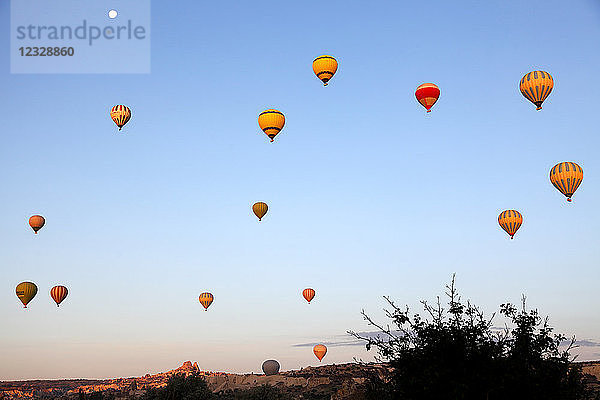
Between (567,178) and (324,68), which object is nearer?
(567,178)

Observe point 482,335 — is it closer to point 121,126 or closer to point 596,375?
point 121,126

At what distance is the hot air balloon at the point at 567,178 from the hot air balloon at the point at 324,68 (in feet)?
71.6

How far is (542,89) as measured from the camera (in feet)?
179

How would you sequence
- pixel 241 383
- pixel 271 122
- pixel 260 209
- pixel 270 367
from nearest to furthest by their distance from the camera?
pixel 271 122 → pixel 260 209 → pixel 241 383 → pixel 270 367

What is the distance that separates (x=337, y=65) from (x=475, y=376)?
4991 centimetres

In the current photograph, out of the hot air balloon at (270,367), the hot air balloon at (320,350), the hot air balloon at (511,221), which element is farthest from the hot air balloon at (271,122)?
the hot air balloon at (270,367)

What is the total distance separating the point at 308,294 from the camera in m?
83.5

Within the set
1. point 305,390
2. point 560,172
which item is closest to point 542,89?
point 560,172

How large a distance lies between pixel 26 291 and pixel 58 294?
444 centimetres

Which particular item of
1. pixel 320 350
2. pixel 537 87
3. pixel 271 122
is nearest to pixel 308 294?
pixel 320 350

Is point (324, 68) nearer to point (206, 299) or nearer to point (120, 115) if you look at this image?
point (120, 115)

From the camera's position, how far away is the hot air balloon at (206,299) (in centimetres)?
8638

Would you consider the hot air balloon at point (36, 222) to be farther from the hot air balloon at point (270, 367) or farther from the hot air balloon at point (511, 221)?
the hot air balloon at point (511, 221)

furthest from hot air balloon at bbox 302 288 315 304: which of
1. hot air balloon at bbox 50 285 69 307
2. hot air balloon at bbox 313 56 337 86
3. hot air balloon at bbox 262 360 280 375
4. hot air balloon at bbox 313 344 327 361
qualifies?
hot air balloon at bbox 313 56 337 86
